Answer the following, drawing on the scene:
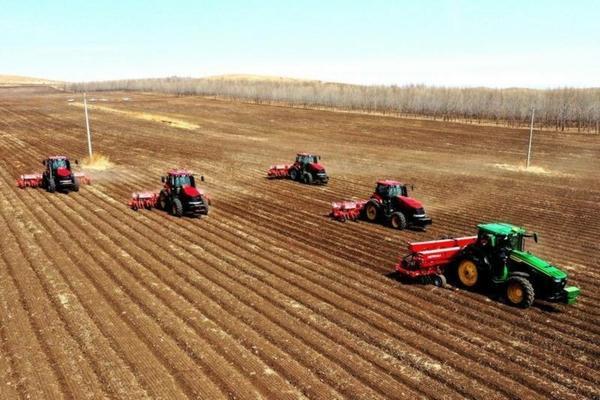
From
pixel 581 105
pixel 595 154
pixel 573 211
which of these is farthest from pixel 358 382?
pixel 581 105

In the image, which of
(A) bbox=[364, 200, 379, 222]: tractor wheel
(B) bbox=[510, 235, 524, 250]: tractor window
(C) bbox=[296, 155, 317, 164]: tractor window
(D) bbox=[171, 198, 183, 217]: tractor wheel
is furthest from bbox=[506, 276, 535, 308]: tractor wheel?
(C) bbox=[296, 155, 317, 164]: tractor window

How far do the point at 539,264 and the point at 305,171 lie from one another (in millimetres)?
16343

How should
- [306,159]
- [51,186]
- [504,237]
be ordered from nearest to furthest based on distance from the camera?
[504,237] → [51,186] → [306,159]

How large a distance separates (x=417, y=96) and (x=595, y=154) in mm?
46768

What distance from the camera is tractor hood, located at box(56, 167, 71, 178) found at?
22406 mm

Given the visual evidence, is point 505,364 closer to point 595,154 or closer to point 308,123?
point 595,154

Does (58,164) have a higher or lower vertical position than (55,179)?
higher

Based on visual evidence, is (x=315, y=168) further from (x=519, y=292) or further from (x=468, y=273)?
(x=519, y=292)

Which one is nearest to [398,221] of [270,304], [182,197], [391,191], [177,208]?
[391,191]

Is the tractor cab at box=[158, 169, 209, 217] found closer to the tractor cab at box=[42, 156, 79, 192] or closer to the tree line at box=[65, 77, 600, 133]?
the tractor cab at box=[42, 156, 79, 192]

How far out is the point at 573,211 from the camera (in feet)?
71.8

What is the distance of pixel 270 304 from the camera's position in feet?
37.5

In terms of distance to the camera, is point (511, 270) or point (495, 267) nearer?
point (511, 270)

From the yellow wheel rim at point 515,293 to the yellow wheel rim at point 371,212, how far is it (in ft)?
24.7
